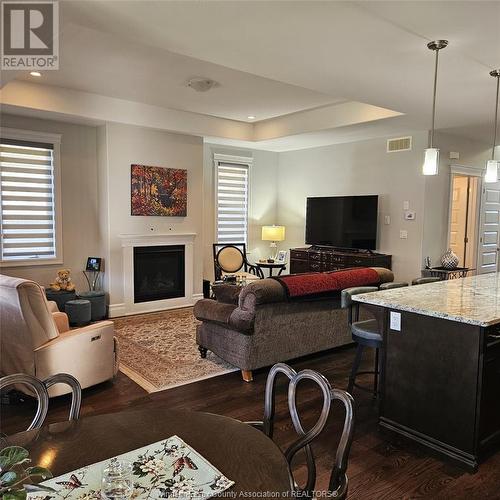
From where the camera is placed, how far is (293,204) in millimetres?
8430

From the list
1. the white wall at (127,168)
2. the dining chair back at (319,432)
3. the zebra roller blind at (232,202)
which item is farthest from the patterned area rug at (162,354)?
the zebra roller blind at (232,202)

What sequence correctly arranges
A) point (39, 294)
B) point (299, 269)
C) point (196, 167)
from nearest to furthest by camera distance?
point (39, 294), point (196, 167), point (299, 269)

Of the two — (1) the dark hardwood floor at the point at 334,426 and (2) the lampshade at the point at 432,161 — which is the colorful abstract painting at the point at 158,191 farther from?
(2) the lampshade at the point at 432,161

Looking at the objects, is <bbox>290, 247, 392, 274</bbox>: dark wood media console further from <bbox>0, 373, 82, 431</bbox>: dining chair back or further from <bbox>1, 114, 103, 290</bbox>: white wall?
<bbox>0, 373, 82, 431</bbox>: dining chair back

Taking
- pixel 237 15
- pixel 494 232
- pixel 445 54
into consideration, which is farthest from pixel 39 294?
pixel 494 232

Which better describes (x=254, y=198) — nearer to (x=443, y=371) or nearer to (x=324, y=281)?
(x=324, y=281)

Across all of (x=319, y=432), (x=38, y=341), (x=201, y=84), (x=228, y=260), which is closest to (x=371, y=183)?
(x=228, y=260)

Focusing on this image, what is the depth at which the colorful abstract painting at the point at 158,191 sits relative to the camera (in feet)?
20.6

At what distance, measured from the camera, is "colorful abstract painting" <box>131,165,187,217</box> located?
6281mm

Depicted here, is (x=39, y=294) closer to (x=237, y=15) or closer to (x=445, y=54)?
Answer: (x=237, y=15)

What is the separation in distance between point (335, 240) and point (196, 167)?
2.65 metres

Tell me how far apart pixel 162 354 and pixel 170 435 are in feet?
10.0

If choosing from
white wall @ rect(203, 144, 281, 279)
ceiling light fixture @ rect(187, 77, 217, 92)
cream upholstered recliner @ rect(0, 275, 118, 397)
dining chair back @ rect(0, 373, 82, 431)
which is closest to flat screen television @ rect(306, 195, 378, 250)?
white wall @ rect(203, 144, 281, 279)

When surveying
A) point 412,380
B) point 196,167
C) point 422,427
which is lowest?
point 422,427
